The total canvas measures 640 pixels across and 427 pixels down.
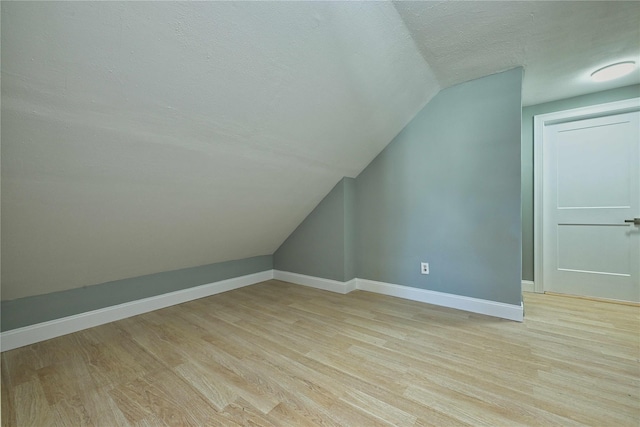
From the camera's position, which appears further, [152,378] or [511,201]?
[511,201]

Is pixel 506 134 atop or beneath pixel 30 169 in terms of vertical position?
atop

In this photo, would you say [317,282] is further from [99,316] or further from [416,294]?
[99,316]

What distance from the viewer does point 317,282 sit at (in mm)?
3105

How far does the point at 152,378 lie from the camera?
4.59 ft

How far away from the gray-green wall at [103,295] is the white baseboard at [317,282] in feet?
2.16

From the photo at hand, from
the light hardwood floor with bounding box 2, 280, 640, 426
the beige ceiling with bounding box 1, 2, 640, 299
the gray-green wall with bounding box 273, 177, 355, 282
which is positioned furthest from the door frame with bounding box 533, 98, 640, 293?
the gray-green wall with bounding box 273, 177, 355, 282

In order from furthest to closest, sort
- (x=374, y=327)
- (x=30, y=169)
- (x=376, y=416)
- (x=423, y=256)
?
(x=423, y=256) < (x=374, y=327) < (x=30, y=169) < (x=376, y=416)

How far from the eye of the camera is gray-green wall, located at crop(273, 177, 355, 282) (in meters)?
2.89

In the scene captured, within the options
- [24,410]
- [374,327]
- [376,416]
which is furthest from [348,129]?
[24,410]

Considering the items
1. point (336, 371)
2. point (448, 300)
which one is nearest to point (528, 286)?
point (448, 300)

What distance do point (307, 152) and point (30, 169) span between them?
5.40ft

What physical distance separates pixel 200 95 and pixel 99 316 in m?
2.08

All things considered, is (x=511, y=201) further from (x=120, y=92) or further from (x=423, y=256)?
(x=120, y=92)

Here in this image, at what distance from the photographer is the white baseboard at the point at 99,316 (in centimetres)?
175
